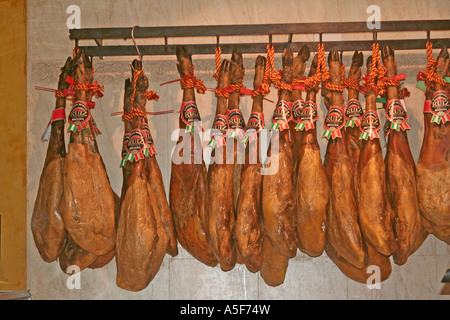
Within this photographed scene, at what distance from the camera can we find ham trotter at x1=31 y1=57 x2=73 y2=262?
8.70 ft

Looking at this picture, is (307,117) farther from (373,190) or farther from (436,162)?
(436,162)

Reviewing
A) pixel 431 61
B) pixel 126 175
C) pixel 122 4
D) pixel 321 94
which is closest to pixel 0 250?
pixel 126 175

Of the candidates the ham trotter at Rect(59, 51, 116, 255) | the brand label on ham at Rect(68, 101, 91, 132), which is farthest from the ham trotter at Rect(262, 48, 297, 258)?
the brand label on ham at Rect(68, 101, 91, 132)

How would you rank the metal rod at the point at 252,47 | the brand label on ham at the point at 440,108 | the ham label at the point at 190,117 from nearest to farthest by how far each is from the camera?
the brand label on ham at the point at 440,108
the ham label at the point at 190,117
the metal rod at the point at 252,47

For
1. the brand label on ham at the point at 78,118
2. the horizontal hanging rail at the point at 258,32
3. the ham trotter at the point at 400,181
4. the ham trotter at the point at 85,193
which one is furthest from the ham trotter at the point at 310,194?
the brand label on ham at the point at 78,118

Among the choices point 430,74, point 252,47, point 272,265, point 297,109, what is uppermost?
point 252,47

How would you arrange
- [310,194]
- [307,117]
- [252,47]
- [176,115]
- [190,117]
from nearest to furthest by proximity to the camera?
[310,194], [307,117], [190,117], [252,47], [176,115]

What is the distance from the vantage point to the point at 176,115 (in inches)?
122

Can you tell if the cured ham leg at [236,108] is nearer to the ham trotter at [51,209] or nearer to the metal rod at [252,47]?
the metal rod at [252,47]

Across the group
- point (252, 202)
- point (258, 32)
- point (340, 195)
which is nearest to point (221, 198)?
point (252, 202)

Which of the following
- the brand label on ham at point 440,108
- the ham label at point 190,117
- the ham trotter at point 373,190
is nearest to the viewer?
the ham trotter at point 373,190

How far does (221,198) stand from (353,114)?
0.84 m

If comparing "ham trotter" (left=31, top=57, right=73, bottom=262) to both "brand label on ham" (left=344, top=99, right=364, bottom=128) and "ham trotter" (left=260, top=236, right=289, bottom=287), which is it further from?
"brand label on ham" (left=344, top=99, right=364, bottom=128)

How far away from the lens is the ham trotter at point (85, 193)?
2572mm
